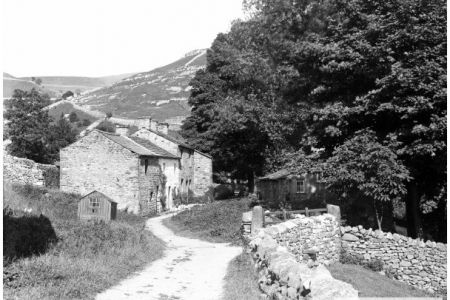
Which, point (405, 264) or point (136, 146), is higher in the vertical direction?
point (136, 146)

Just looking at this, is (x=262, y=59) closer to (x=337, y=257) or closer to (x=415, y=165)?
(x=415, y=165)

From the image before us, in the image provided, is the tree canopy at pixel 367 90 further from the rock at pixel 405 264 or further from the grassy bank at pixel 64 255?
the grassy bank at pixel 64 255

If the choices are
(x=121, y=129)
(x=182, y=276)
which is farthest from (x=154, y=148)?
(x=182, y=276)

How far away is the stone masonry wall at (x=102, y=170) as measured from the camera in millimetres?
33594

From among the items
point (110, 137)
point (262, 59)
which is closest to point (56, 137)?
point (110, 137)

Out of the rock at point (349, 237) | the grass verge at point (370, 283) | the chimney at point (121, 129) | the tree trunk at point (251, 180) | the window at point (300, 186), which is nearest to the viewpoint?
the grass verge at point (370, 283)

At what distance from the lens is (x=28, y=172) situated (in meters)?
31.6

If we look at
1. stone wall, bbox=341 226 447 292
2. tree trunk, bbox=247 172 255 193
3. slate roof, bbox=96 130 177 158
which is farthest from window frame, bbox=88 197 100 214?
tree trunk, bbox=247 172 255 193

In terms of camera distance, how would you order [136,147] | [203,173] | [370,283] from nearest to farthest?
[370,283]
[136,147]
[203,173]

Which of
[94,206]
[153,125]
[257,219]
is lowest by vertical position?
[94,206]

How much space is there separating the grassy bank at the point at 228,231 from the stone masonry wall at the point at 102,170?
4154 millimetres

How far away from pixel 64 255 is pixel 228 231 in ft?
41.0

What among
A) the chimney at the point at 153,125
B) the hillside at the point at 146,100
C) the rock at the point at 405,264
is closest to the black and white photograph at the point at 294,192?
the rock at the point at 405,264

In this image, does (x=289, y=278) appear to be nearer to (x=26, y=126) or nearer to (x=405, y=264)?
(x=405, y=264)
